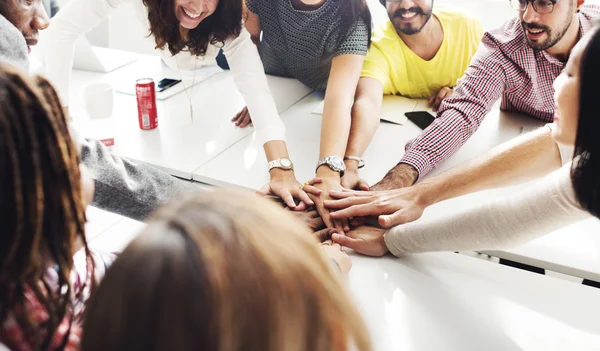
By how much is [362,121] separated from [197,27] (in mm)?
625

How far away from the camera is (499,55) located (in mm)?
1788

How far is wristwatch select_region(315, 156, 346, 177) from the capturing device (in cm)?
157

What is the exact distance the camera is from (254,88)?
1.72 meters

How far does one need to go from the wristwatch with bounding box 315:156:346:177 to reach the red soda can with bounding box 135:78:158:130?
628mm

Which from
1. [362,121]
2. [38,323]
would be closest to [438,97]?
[362,121]

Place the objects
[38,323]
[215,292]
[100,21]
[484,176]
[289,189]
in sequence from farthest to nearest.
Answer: [100,21] → [289,189] → [484,176] → [38,323] → [215,292]

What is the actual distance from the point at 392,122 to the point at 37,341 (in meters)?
1.44

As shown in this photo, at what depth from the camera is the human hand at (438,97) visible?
1996mm

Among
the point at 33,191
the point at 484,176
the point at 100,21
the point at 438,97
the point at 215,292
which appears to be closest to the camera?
the point at 215,292

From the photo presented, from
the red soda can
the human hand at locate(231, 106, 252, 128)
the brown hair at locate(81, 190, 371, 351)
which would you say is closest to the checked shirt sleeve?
the human hand at locate(231, 106, 252, 128)

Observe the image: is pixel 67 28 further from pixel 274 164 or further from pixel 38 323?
pixel 38 323

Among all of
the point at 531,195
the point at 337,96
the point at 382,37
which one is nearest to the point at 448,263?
the point at 531,195

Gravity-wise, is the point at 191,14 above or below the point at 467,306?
above

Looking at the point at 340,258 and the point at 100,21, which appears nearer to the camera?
the point at 340,258
